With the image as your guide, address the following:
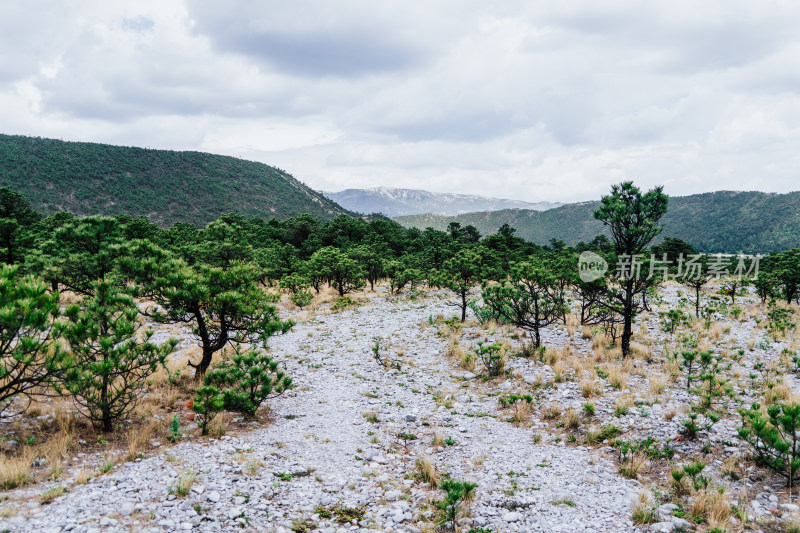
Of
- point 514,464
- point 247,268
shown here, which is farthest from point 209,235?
point 514,464

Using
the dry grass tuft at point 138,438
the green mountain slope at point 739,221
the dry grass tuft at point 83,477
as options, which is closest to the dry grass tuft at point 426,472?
the dry grass tuft at point 138,438

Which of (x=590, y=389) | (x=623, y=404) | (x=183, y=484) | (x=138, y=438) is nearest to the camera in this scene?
(x=183, y=484)

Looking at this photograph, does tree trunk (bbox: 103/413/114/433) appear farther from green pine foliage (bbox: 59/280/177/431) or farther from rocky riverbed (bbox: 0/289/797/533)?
rocky riverbed (bbox: 0/289/797/533)

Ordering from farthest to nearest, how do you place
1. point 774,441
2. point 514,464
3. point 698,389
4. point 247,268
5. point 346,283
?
point 346,283 → point 247,268 → point 698,389 → point 514,464 → point 774,441

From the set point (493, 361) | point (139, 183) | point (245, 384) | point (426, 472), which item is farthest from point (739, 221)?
point (139, 183)

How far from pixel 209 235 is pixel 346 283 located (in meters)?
19.3

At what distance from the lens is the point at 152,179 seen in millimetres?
120438

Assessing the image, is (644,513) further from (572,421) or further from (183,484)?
(183,484)

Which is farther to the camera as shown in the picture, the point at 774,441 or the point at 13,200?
the point at 13,200

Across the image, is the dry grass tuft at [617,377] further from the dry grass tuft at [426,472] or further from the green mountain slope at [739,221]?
the green mountain slope at [739,221]

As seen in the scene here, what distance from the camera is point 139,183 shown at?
115m

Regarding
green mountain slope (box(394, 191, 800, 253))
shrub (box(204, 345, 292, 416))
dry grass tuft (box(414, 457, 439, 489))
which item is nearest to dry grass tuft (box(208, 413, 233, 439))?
shrub (box(204, 345, 292, 416))

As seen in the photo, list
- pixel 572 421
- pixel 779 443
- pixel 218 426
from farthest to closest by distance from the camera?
pixel 572 421 → pixel 218 426 → pixel 779 443

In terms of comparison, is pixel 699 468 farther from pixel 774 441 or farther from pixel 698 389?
pixel 698 389
